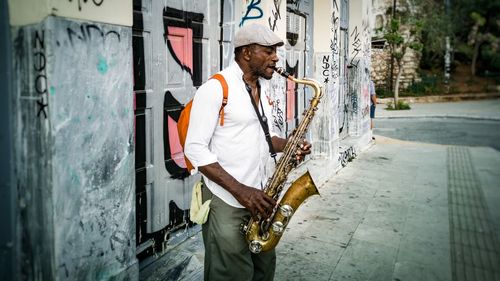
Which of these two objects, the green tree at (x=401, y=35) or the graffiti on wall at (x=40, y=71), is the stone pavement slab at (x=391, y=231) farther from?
the green tree at (x=401, y=35)

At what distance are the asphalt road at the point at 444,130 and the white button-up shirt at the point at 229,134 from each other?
10989mm

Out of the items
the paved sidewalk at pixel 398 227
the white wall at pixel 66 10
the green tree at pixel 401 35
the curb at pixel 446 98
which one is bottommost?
the paved sidewalk at pixel 398 227

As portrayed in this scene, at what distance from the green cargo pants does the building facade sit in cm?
74

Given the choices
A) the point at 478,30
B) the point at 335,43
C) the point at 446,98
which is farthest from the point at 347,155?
the point at 478,30

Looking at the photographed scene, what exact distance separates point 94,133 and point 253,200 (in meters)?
1.11

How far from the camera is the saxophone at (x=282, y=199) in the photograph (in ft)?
8.05

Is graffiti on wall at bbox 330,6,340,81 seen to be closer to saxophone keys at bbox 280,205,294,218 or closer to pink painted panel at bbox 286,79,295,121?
pink painted panel at bbox 286,79,295,121

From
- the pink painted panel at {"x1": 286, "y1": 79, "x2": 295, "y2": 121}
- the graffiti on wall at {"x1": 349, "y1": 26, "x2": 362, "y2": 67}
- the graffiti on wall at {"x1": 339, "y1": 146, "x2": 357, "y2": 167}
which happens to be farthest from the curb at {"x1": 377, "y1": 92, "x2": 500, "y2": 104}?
the pink painted panel at {"x1": 286, "y1": 79, "x2": 295, "y2": 121}

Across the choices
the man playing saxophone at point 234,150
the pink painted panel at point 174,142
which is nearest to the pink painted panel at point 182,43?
the pink painted panel at point 174,142

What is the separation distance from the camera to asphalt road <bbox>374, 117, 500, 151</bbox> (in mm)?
12352

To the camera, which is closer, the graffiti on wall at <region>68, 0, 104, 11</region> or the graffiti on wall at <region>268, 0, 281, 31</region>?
the graffiti on wall at <region>68, 0, 104, 11</region>

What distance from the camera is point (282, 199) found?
268cm

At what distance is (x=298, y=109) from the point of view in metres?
7.05

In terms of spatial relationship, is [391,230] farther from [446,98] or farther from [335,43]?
[446,98]
